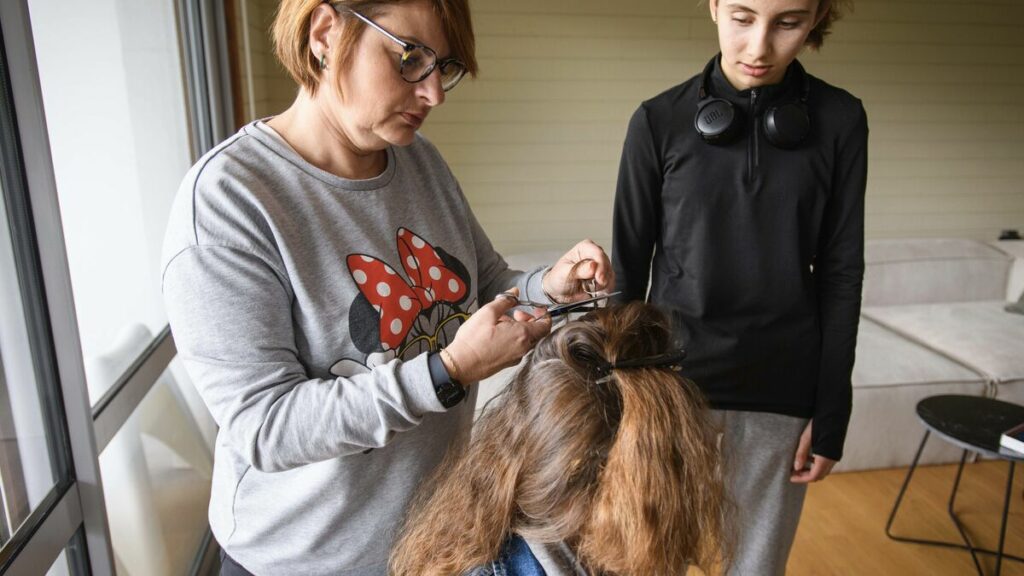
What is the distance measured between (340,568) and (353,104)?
2.28 feet

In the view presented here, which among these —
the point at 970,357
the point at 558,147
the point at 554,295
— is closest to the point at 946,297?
the point at 970,357

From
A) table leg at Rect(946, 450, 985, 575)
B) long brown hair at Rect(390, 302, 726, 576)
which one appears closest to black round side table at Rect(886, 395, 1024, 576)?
table leg at Rect(946, 450, 985, 575)

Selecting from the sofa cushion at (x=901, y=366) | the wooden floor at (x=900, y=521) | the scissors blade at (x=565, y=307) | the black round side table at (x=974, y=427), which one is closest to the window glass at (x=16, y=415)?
the scissors blade at (x=565, y=307)

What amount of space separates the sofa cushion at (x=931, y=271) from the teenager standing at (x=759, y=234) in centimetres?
265

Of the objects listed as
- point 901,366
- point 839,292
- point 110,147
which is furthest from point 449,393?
point 901,366

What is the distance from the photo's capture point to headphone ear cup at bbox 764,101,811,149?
1.31 m

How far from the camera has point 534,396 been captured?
939mm

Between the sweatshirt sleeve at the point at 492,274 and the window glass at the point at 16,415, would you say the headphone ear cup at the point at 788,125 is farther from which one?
the window glass at the point at 16,415

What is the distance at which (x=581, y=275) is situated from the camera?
1.18 meters

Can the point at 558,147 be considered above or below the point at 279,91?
below

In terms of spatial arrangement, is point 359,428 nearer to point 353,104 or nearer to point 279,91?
point 353,104

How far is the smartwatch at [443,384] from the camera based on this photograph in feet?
2.80

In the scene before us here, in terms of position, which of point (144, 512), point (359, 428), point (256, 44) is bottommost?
point (144, 512)

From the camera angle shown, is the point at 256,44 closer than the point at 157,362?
No
